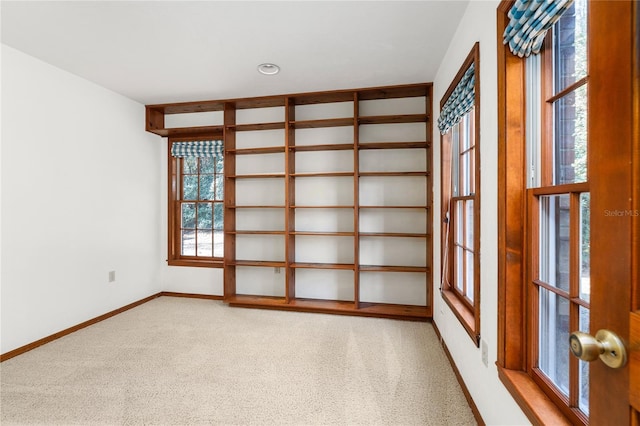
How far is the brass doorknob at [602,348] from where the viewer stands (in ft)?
1.77

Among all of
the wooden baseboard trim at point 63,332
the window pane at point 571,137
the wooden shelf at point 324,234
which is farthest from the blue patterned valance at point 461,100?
the wooden baseboard trim at point 63,332

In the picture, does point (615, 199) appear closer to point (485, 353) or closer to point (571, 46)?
point (571, 46)

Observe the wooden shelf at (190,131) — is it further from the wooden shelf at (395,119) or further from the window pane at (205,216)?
the wooden shelf at (395,119)

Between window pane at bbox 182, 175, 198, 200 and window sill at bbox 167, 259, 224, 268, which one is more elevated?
window pane at bbox 182, 175, 198, 200

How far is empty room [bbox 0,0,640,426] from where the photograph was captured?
40.4 inches

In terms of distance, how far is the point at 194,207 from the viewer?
13.6 ft

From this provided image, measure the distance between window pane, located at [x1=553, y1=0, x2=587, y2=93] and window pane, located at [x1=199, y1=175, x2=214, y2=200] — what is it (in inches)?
150

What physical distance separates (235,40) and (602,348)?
263 cm

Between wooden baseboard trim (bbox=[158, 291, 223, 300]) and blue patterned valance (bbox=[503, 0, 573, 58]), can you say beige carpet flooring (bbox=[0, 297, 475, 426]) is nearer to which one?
wooden baseboard trim (bbox=[158, 291, 223, 300])

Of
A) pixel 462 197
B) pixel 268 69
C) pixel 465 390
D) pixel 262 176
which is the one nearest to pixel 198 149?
pixel 262 176

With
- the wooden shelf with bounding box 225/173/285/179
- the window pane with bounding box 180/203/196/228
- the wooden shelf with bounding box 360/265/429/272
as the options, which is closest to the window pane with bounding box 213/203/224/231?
the window pane with bounding box 180/203/196/228

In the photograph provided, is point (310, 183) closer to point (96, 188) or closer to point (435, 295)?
point (435, 295)

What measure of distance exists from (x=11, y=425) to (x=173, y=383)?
81 cm

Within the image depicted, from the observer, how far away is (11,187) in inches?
95.7
